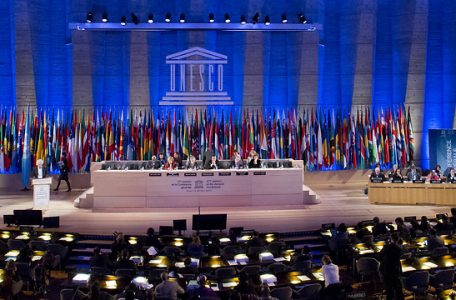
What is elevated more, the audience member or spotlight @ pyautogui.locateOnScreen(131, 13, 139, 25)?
spotlight @ pyautogui.locateOnScreen(131, 13, 139, 25)

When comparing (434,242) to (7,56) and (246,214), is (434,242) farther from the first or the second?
(7,56)

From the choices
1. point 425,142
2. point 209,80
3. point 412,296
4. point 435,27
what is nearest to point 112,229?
point 412,296

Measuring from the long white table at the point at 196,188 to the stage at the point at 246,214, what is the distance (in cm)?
29

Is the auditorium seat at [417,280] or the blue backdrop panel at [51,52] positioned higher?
the blue backdrop panel at [51,52]

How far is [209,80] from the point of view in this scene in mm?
25266

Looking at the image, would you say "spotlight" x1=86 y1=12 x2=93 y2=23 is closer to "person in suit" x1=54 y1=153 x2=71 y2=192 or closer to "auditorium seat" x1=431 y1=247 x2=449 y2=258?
"person in suit" x1=54 y1=153 x2=71 y2=192

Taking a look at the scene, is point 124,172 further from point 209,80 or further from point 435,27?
point 435,27

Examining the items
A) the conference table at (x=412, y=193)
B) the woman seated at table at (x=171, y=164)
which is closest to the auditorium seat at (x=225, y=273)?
→ the woman seated at table at (x=171, y=164)

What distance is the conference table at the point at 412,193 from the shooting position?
18.5m

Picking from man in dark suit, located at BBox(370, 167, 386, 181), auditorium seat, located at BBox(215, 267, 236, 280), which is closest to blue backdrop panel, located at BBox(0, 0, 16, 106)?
man in dark suit, located at BBox(370, 167, 386, 181)

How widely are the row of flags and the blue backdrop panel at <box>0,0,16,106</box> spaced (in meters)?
1.67

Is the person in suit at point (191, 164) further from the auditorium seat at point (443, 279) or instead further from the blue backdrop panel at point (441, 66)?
the blue backdrop panel at point (441, 66)

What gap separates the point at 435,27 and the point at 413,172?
1065cm

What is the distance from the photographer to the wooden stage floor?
15180 millimetres
